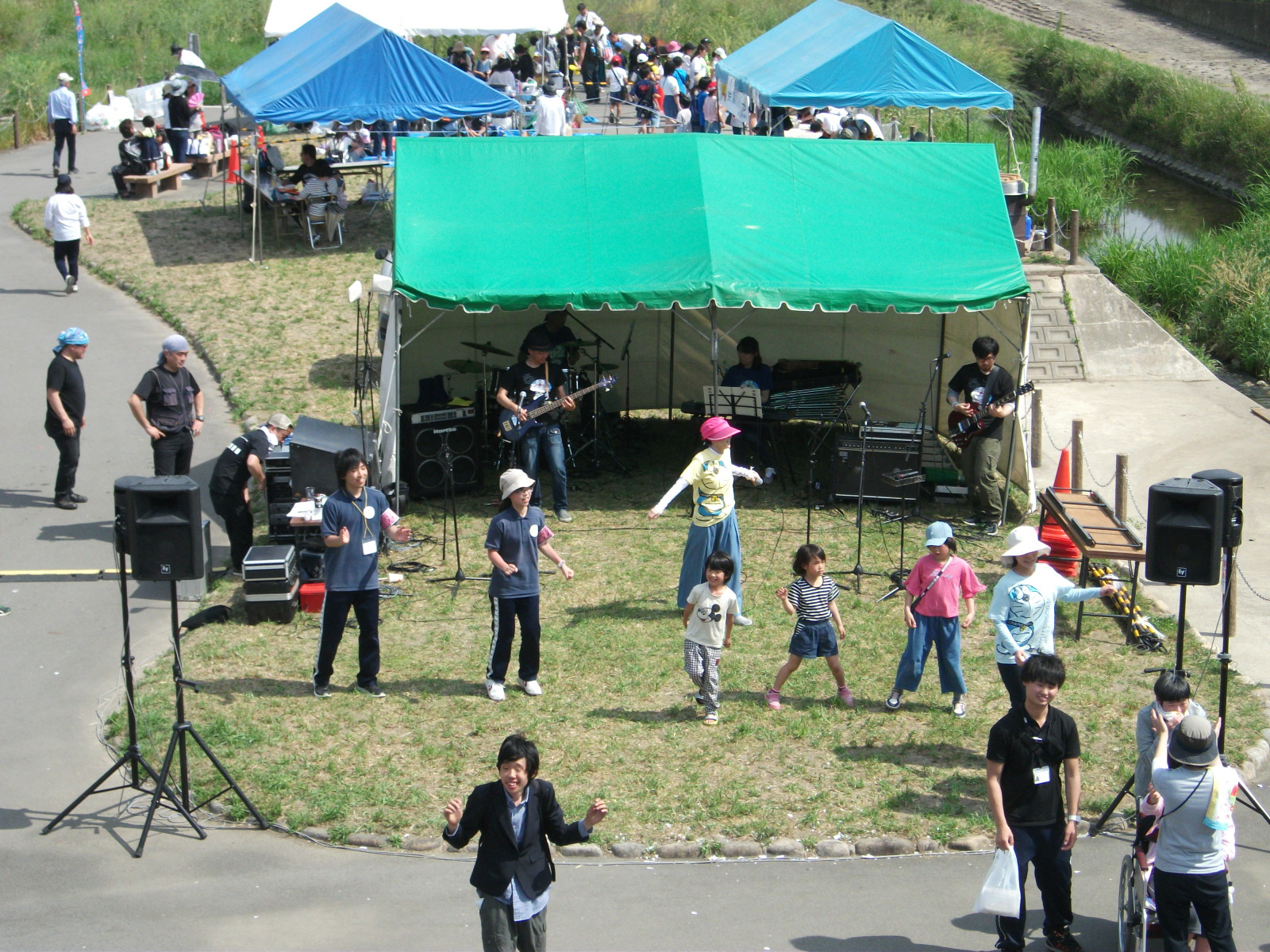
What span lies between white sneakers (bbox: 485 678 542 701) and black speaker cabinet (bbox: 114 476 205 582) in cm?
223

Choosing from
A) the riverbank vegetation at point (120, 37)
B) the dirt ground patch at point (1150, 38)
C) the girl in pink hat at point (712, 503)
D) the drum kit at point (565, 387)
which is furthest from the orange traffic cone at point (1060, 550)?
the riverbank vegetation at point (120, 37)

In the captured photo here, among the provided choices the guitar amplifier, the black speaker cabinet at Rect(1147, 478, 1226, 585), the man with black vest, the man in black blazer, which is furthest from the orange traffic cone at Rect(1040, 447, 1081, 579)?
the man with black vest

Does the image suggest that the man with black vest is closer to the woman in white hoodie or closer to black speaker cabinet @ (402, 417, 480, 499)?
black speaker cabinet @ (402, 417, 480, 499)

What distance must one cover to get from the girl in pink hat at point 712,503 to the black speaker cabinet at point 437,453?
329 centimetres

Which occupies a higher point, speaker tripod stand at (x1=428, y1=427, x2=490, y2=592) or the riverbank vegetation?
the riverbank vegetation

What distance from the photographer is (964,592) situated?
27.7 feet

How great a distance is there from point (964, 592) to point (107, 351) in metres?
→ 11.8

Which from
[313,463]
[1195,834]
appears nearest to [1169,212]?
[313,463]

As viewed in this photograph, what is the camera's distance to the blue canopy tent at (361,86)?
19.3m

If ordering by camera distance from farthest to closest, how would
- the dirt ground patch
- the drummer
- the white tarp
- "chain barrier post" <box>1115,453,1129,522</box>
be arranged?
the dirt ground patch → the white tarp → the drummer → "chain barrier post" <box>1115,453,1129,522</box>

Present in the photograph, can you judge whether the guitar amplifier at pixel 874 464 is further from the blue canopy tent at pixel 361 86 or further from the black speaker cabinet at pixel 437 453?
the blue canopy tent at pixel 361 86

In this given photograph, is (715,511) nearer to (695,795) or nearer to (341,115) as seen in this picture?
(695,795)

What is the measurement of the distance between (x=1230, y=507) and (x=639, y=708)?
3686mm

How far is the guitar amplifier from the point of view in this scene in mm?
12320
